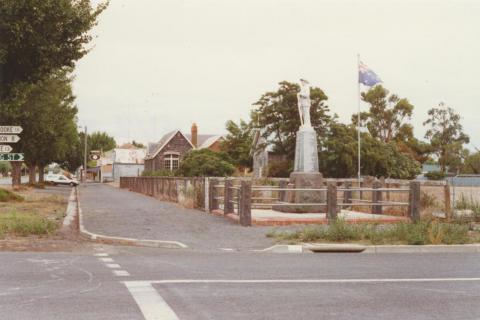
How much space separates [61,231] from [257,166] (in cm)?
5266

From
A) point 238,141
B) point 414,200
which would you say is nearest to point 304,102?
point 414,200

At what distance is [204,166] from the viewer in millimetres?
57531

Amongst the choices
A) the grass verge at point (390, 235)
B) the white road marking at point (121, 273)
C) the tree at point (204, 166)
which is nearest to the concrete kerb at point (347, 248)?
the grass verge at point (390, 235)

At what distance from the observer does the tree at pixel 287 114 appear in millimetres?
54438

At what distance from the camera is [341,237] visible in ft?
44.4

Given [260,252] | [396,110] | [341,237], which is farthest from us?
[396,110]

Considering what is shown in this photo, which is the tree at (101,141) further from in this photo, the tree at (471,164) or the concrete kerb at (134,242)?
the concrete kerb at (134,242)

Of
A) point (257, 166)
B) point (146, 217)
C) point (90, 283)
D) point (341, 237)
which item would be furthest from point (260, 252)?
point (257, 166)

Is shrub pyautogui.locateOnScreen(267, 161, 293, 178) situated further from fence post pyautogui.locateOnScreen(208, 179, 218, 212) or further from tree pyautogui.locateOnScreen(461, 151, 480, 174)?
tree pyautogui.locateOnScreen(461, 151, 480, 174)

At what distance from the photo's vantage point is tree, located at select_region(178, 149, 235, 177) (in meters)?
57.5

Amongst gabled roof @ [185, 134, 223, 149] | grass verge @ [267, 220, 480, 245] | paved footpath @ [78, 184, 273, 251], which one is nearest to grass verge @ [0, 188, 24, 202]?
paved footpath @ [78, 184, 273, 251]

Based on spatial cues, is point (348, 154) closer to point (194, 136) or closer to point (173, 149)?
point (173, 149)

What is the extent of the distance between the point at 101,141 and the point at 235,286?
136119 mm

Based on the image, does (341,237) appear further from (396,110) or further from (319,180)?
(396,110)
